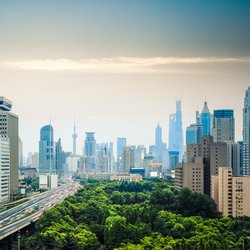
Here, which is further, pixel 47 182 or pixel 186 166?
pixel 47 182

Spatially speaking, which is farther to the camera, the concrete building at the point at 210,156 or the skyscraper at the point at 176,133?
the skyscraper at the point at 176,133

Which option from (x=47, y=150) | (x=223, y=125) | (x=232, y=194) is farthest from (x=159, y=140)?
(x=232, y=194)

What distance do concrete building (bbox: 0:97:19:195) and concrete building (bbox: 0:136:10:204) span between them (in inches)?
50.0

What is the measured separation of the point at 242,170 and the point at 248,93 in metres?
14.6

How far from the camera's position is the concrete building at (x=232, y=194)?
32.2 metres

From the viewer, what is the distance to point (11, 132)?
5456 centimetres

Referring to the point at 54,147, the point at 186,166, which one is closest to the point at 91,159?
the point at 54,147

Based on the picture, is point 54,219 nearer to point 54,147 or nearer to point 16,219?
point 16,219

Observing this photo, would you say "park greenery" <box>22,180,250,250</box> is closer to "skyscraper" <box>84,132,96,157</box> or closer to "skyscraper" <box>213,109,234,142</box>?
"skyscraper" <box>213,109,234,142</box>

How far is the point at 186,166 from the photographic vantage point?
43375 mm

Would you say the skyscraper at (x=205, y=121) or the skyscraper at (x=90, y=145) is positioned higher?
the skyscraper at (x=205, y=121)

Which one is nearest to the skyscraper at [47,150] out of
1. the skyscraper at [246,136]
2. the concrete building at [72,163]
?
the concrete building at [72,163]

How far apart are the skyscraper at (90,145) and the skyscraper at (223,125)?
330 feet

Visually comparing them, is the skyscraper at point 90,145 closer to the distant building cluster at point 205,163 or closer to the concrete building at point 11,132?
the distant building cluster at point 205,163
